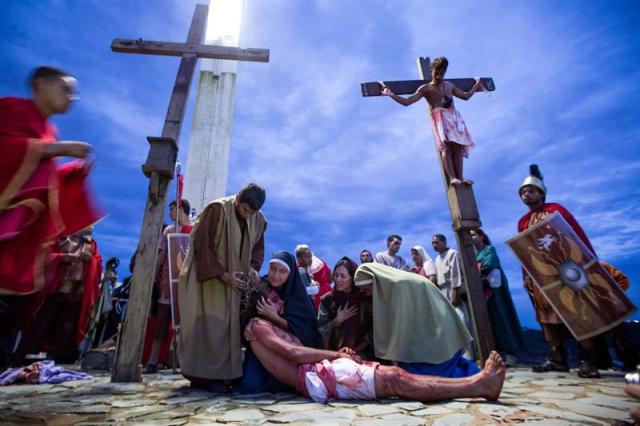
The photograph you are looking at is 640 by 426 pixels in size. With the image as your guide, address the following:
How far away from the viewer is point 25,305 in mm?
3473

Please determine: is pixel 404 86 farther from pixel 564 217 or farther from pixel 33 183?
pixel 33 183

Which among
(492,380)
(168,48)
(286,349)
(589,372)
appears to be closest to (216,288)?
(286,349)

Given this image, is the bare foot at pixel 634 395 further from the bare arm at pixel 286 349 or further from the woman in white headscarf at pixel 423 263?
the woman in white headscarf at pixel 423 263

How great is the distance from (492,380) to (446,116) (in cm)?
335

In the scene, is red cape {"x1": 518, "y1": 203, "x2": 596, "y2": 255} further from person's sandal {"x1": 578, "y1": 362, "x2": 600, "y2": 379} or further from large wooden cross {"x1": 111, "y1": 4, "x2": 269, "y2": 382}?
large wooden cross {"x1": 111, "y1": 4, "x2": 269, "y2": 382}

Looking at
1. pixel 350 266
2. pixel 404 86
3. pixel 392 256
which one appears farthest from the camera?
pixel 392 256

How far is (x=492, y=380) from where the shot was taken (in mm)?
2336

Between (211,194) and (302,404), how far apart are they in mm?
7498

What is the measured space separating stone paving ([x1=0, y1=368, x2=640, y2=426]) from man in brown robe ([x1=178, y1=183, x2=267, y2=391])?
0.84ft

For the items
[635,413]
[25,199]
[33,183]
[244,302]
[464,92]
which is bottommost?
[635,413]

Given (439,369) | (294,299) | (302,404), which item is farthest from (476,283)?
(302,404)

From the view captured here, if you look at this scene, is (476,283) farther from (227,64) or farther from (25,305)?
(227,64)

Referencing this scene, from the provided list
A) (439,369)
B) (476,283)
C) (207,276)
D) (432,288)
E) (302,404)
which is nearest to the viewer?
(302,404)

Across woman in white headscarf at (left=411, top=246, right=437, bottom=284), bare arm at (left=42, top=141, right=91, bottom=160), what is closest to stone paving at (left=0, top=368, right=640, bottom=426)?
bare arm at (left=42, top=141, right=91, bottom=160)
